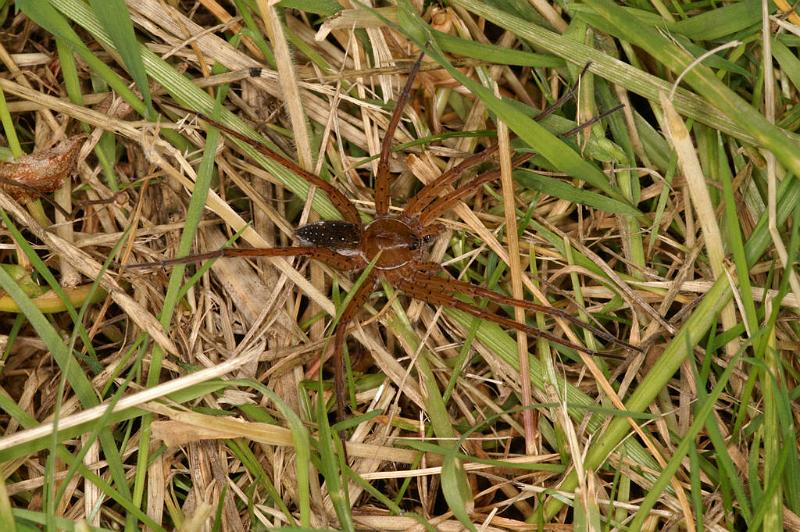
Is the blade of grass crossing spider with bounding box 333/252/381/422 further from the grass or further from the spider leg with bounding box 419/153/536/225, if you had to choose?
the spider leg with bounding box 419/153/536/225

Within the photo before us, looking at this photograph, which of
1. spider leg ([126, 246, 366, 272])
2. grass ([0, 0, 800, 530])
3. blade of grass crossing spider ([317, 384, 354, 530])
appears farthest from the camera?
spider leg ([126, 246, 366, 272])

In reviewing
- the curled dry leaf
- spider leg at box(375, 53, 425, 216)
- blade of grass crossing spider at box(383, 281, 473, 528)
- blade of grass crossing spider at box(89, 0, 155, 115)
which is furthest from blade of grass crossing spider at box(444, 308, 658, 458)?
the curled dry leaf

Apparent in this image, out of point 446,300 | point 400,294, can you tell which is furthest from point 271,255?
point 446,300

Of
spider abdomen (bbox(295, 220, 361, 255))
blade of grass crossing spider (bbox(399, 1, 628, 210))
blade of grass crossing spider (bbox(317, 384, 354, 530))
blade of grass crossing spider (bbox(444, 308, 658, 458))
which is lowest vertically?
blade of grass crossing spider (bbox(317, 384, 354, 530))

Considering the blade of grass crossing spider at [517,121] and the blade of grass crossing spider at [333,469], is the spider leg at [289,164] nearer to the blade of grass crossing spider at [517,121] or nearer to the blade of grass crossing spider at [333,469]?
the blade of grass crossing spider at [517,121]

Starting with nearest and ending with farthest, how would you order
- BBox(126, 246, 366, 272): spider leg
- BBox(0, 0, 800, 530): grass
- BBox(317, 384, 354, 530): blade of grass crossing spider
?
BBox(317, 384, 354, 530): blade of grass crossing spider, BBox(0, 0, 800, 530): grass, BBox(126, 246, 366, 272): spider leg

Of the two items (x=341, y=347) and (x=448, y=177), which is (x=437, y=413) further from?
(x=448, y=177)
